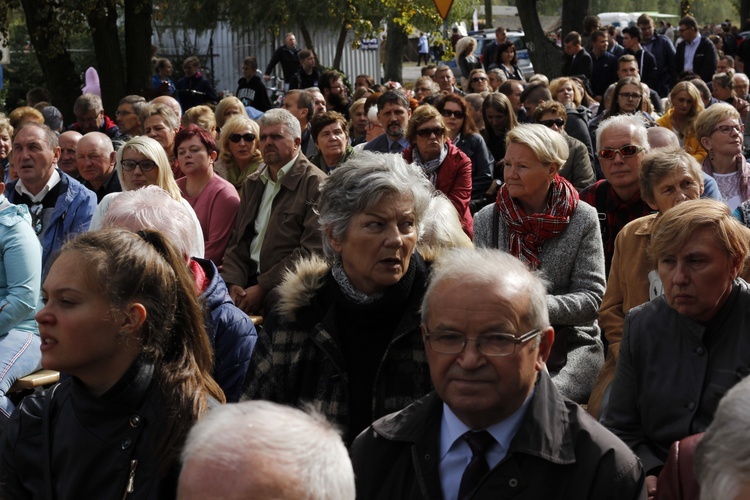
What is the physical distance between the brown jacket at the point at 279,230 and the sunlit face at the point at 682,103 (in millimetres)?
4282

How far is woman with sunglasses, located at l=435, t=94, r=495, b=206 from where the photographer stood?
9625 mm

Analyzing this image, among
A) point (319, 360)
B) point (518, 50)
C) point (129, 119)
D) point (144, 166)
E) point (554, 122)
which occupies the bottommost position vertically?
point (518, 50)

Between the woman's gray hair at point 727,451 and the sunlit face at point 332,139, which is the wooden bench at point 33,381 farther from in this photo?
the woman's gray hair at point 727,451

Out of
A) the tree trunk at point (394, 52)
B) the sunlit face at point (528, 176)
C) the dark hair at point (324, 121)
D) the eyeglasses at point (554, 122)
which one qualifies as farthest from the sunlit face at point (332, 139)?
the tree trunk at point (394, 52)

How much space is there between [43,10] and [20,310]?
11.3 metres

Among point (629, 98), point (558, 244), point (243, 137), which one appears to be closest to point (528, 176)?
point (558, 244)

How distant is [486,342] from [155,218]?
2134mm

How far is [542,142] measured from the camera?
5.65 m

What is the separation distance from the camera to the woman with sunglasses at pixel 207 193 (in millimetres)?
7879

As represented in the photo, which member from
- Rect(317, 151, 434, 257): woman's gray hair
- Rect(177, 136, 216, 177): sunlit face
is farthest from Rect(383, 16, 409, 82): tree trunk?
Rect(317, 151, 434, 257): woman's gray hair

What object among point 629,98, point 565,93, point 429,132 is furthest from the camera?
point 565,93

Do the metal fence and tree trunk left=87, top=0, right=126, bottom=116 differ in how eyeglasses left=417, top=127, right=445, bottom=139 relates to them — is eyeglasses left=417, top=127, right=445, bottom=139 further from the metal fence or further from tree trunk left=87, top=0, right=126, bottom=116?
the metal fence

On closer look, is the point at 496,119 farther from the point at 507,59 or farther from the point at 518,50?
the point at 518,50

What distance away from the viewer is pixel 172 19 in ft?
118
